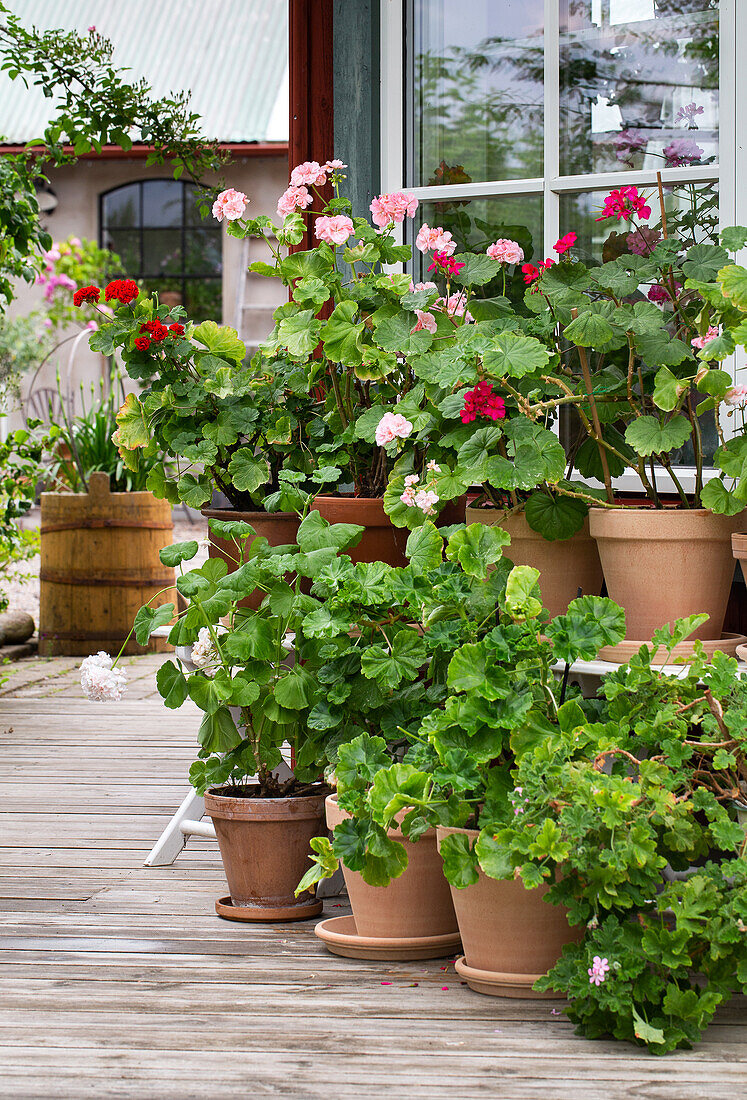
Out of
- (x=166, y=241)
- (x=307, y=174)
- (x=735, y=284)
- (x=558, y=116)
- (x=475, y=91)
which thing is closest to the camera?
(x=735, y=284)

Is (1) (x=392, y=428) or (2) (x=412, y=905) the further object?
(1) (x=392, y=428)

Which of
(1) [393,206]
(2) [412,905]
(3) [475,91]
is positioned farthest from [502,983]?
(3) [475,91]

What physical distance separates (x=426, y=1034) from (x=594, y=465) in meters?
1.15

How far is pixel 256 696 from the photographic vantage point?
2385mm

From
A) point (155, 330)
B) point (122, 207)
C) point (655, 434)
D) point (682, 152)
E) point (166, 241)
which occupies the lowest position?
point (655, 434)

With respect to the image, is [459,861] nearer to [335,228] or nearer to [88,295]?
[335,228]

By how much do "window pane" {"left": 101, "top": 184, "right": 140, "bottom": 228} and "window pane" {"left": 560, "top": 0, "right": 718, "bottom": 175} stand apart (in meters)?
9.39

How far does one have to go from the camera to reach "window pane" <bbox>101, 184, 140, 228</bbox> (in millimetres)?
11711

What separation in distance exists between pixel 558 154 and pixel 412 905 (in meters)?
1.72

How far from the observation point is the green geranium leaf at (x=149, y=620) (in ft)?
7.98

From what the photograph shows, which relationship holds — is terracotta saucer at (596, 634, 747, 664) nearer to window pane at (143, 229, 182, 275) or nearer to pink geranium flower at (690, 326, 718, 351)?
pink geranium flower at (690, 326, 718, 351)

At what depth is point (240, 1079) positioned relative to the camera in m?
1.76

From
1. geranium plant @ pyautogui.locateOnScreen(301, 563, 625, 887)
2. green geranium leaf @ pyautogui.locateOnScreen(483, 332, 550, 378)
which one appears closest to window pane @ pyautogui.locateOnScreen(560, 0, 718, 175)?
green geranium leaf @ pyautogui.locateOnScreen(483, 332, 550, 378)

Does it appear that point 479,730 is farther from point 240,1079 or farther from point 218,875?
point 218,875
